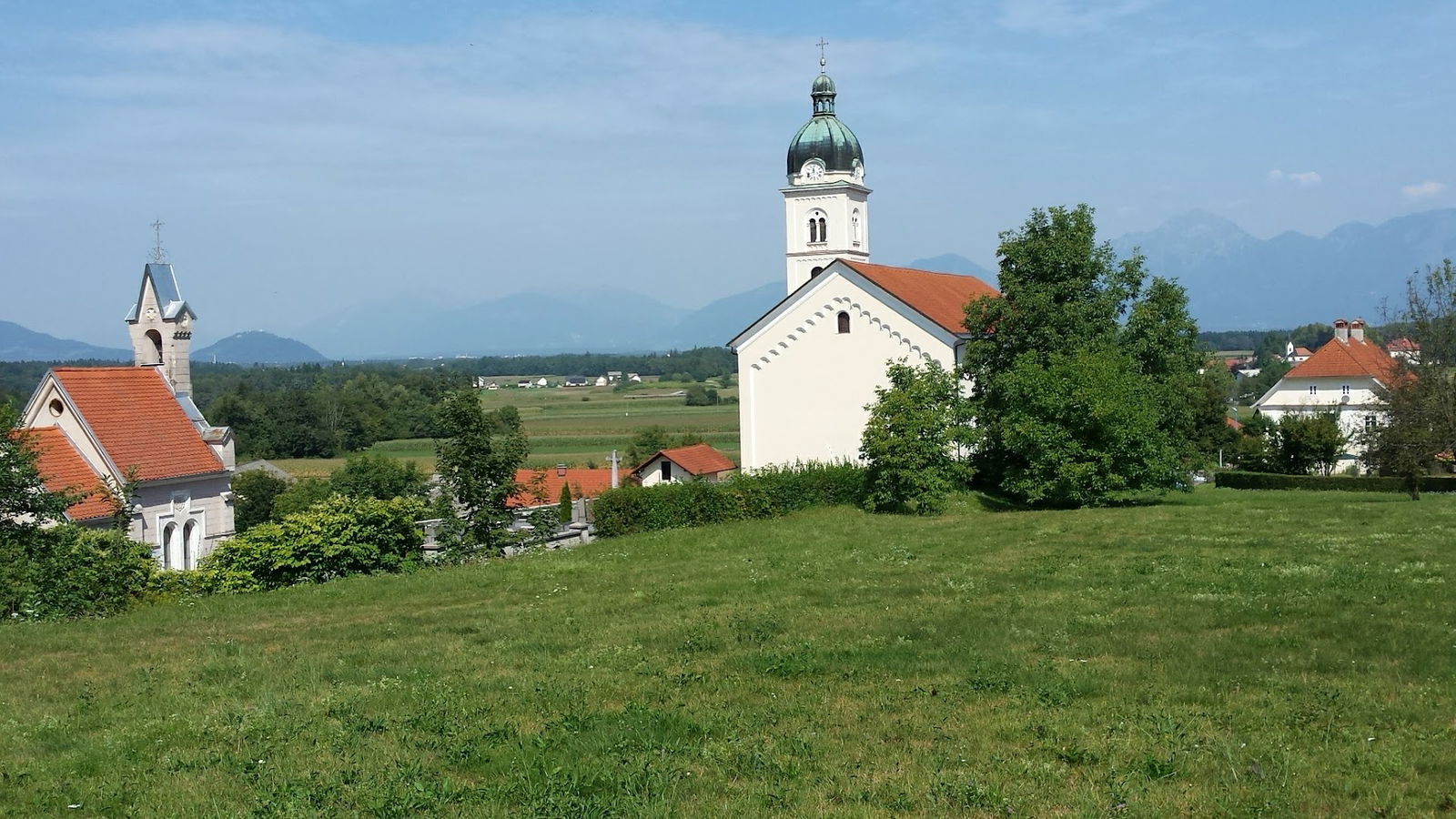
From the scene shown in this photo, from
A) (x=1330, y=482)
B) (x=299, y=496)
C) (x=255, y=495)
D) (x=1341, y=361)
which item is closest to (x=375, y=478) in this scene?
(x=255, y=495)

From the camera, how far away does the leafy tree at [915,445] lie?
32656 mm

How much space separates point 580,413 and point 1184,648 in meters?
156

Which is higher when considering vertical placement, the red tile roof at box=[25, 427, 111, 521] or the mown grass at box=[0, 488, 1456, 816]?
the red tile roof at box=[25, 427, 111, 521]

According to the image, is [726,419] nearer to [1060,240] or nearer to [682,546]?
[1060,240]

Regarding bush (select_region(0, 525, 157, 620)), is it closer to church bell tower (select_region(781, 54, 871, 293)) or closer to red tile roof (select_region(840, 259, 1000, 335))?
red tile roof (select_region(840, 259, 1000, 335))

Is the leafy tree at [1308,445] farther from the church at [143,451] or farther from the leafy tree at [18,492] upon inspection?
the leafy tree at [18,492]

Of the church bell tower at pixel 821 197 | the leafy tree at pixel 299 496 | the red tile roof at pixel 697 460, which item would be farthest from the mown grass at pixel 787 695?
the leafy tree at pixel 299 496

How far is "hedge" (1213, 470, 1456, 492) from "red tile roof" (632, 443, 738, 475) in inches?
936

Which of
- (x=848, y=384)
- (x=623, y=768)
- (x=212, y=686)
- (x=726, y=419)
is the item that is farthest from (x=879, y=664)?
(x=726, y=419)

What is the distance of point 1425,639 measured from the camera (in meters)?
12.2

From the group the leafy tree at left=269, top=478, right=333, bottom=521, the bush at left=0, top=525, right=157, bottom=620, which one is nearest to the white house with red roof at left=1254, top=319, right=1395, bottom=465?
the leafy tree at left=269, top=478, right=333, bottom=521

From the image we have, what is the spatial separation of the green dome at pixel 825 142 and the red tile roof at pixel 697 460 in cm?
1551

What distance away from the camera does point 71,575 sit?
19.8m

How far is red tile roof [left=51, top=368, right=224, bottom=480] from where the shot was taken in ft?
115
